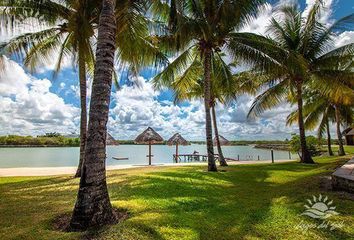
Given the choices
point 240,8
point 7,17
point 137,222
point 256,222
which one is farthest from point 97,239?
point 240,8

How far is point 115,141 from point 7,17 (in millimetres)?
Answer: 18344

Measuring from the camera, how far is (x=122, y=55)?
11.1 meters

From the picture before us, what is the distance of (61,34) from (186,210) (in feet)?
32.7

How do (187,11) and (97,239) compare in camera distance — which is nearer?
(97,239)

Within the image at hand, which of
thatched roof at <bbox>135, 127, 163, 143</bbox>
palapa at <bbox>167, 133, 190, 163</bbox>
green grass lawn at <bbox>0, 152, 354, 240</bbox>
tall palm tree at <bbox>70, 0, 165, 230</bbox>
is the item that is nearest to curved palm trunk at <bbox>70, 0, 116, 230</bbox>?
tall palm tree at <bbox>70, 0, 165, 230</bbox>

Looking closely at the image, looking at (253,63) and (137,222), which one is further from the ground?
(253,63)

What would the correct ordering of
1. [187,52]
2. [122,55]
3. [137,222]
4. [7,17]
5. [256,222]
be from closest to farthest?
[137,222]
[256,222]
[7,17]
[122,55]
[187,52]

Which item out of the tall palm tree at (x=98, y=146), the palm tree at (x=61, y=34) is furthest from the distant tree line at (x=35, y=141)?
the tall palm tree at (x=98, y=146)

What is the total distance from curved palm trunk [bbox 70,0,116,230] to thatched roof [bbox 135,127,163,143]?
1667 centimetres

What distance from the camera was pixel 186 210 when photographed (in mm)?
5898

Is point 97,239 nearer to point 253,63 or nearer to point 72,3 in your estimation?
point 72,3

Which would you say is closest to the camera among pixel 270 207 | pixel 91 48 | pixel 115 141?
pixel 270 207

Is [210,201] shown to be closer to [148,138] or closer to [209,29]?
[209,29]

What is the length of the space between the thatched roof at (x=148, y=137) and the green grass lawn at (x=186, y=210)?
475 inches
